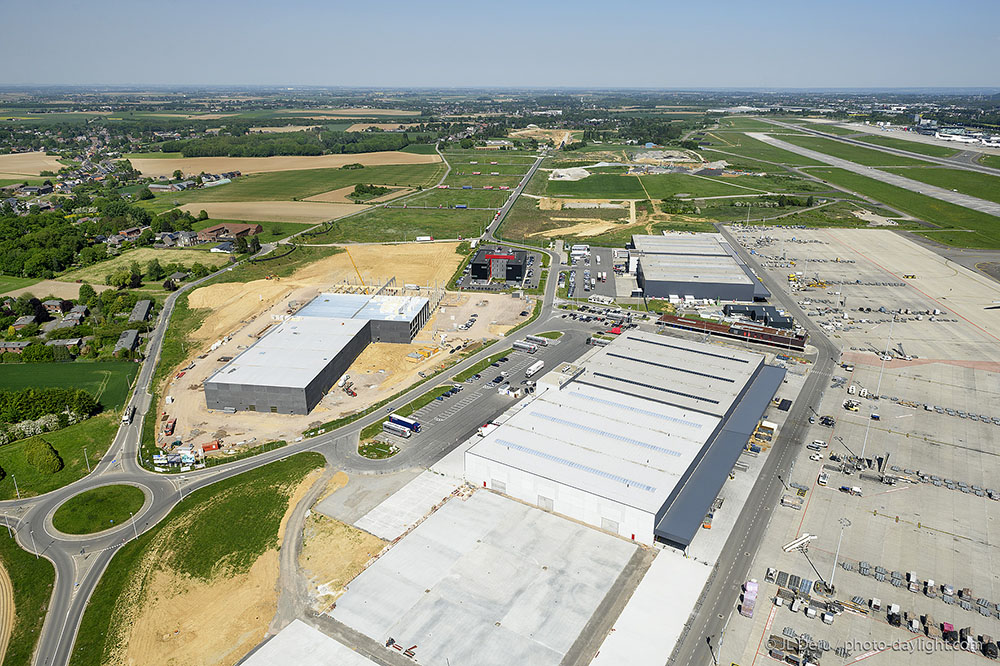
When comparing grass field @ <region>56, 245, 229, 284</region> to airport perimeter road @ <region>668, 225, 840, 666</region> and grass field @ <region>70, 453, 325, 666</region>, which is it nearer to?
grass field @ <region>70, 453, 325, 666</region>

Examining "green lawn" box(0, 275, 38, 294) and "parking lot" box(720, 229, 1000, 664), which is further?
"green lawn" box(0, 275, 38, 294)

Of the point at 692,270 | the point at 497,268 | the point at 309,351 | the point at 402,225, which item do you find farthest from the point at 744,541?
the point at 402,225

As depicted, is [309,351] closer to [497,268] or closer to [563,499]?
[563,499]

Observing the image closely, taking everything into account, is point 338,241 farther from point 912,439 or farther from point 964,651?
point 964,651

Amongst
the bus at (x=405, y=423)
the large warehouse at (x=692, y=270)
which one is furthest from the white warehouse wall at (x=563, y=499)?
the large warehouse at (x=692, y=270)

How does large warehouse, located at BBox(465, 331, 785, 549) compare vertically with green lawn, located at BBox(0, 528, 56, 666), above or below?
above

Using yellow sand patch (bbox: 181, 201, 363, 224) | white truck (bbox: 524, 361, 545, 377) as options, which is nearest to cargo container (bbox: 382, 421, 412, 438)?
white truck (bbox: 524, 361, 545, 377)
